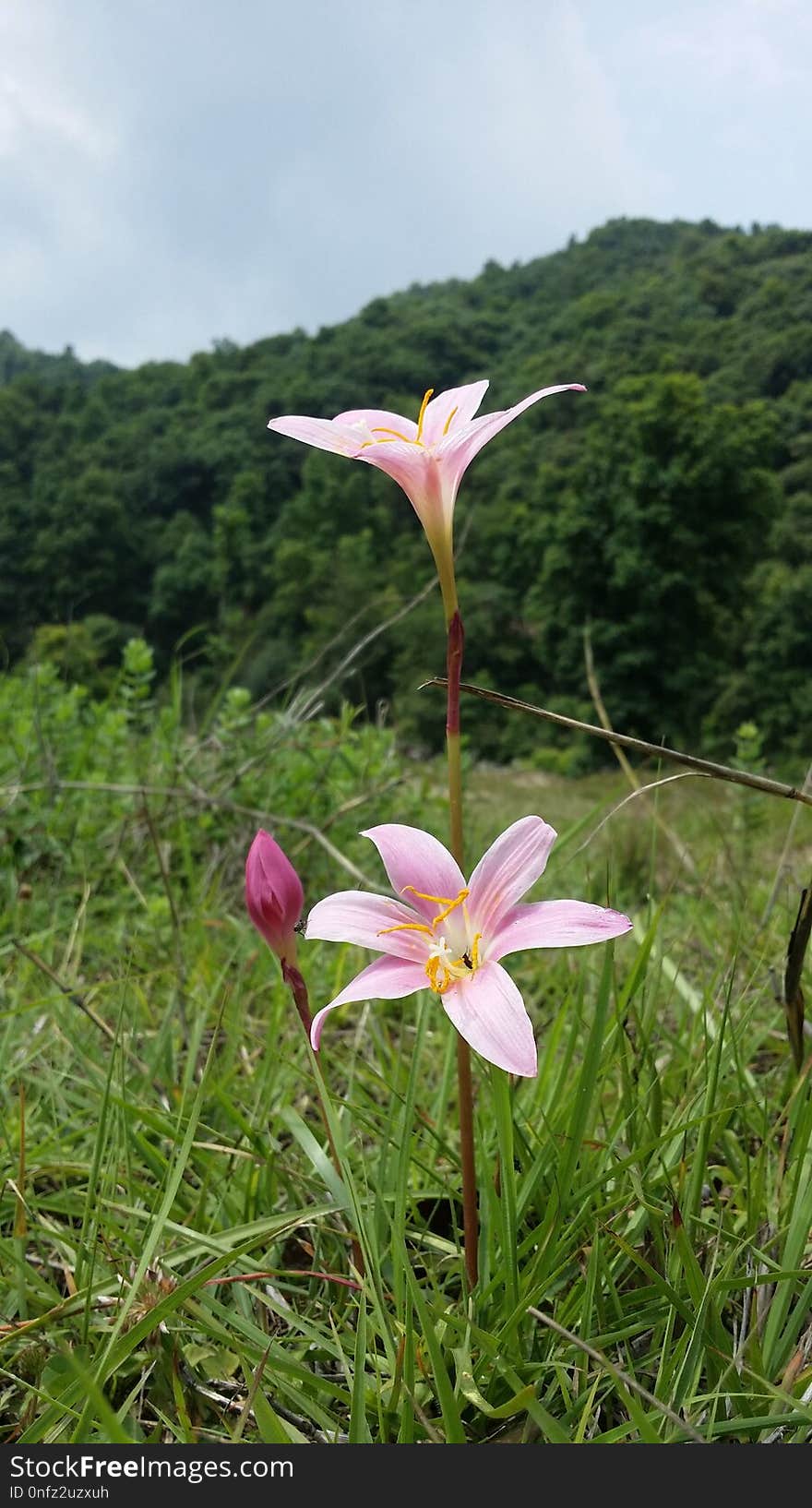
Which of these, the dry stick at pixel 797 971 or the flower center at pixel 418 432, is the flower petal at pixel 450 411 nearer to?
the flower center at pixel 418 432

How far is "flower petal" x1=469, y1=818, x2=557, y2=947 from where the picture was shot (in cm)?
72

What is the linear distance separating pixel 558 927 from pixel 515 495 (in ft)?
160

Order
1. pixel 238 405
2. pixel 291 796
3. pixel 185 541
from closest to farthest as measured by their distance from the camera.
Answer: pixel 291 796, pixel 185 541, pixel 238 405

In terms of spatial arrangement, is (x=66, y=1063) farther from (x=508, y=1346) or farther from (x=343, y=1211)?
(x=508, y=1346)

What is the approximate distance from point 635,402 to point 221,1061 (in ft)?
128

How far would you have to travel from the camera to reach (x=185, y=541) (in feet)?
184

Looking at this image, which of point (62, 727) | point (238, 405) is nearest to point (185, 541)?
point (238, 405)

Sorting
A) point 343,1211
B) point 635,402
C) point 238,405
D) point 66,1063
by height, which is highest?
point 238,405

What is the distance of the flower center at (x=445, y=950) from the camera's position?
2.28ft

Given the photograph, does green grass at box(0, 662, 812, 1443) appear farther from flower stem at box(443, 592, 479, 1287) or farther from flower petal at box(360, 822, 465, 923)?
flower petal at box(360, 822, 465, 923)

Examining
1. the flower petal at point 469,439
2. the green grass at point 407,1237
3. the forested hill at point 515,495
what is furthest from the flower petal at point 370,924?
the forested hill at point 515,495

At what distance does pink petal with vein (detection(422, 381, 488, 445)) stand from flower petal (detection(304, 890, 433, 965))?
1.22 ft

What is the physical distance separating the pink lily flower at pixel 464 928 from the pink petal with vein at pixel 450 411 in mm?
324

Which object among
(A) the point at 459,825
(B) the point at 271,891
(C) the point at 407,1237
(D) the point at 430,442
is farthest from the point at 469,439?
(C) the point at 407,1237
